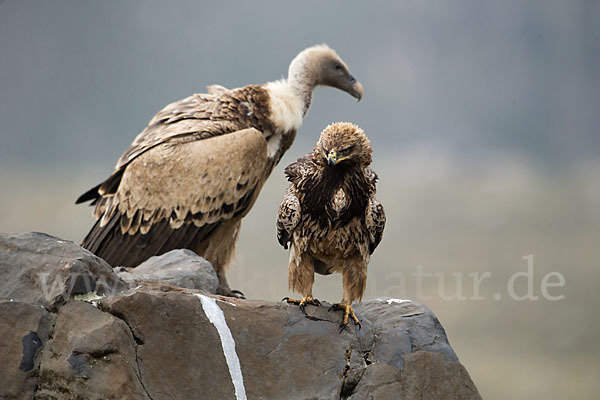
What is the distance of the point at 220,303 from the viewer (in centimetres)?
359

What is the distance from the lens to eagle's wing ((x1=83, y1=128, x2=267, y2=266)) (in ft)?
20.2

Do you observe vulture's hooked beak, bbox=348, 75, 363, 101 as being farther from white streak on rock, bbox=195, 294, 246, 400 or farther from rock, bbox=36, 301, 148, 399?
rock, bbox=36, 301, 148, 399

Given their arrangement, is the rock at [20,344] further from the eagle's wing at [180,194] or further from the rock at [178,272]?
the eagle's wing at [180,194]

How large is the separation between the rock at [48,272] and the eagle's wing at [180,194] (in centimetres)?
267

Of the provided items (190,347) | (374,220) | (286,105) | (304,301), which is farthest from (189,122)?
(190,347)

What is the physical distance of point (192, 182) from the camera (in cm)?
620

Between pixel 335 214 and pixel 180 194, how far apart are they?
2772 mm

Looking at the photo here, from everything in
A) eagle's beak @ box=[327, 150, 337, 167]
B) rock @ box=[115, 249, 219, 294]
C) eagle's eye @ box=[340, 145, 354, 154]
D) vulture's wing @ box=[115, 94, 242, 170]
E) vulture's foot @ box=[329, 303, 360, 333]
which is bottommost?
vulture's foot @ box=[329, 303, 360, 333]

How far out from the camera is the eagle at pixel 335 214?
12.2 feet

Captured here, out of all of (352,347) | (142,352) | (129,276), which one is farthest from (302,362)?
(129,276)

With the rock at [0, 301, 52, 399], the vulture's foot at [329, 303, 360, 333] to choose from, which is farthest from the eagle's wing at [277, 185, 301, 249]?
the rock at [0, 301, 52, 399]

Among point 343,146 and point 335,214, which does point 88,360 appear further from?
point 343,146

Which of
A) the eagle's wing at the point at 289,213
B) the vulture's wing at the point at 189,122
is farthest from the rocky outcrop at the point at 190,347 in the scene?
the vulture's wing at the point at 189,122

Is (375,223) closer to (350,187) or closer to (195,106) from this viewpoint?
(350,187)
